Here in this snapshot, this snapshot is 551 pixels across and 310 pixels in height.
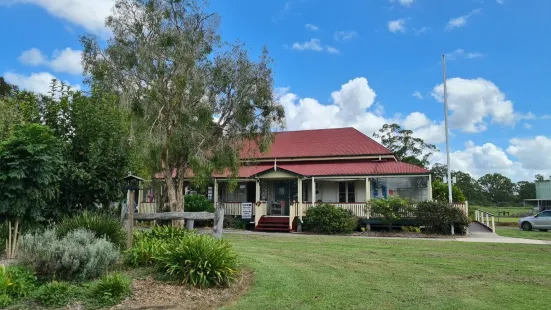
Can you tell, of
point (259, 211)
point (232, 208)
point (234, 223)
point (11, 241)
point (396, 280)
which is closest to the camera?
point (396, 280)

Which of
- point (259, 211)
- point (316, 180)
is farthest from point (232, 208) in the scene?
point (316, 180)

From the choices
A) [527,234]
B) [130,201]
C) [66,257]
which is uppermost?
[130,201]

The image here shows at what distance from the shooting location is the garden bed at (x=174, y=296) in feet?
20.1

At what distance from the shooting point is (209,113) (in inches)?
703

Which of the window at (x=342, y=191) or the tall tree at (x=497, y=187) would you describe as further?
the tall tree at (x=497, y=187)

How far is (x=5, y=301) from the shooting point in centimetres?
577

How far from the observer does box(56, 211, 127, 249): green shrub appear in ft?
26.7

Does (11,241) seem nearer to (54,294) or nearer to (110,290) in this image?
(54,294)

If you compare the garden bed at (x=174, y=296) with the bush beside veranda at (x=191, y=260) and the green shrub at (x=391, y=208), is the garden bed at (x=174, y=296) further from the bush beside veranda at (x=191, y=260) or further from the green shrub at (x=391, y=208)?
the green shrub at (x=391, y=208)

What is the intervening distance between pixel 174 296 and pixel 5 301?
7.74 ft

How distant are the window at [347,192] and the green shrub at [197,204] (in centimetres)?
787

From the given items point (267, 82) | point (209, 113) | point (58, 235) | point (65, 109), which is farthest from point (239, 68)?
point (58, 235)

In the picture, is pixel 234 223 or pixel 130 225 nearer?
pixel 130 225

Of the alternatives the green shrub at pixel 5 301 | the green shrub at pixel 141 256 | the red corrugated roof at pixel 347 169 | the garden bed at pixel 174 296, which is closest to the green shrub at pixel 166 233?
the green shrub at pixel 141 256
